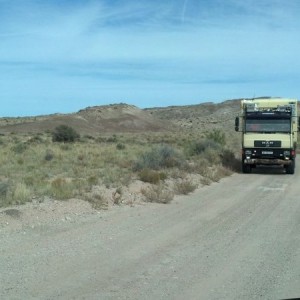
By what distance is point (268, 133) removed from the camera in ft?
94.9

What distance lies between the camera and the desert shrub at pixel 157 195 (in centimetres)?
1709

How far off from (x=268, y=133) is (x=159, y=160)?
6482mm

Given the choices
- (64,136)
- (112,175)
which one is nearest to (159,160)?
(112,175)

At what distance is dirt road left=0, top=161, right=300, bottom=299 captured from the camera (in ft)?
25.0

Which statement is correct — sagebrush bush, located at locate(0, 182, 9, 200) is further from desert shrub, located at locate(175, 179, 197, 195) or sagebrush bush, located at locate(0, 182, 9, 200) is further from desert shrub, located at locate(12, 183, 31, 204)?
desert shrub, located at locate(175, 179, 197, 195)

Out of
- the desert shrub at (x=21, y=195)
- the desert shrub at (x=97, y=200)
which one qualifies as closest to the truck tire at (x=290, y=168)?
the desert shrub at (x=97, y=200)

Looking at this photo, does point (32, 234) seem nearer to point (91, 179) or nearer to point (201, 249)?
point (201, 249)

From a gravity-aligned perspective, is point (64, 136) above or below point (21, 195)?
above

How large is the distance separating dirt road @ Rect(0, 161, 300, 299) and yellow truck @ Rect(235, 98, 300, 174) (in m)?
12.7

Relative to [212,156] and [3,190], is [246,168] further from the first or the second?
[3,190]

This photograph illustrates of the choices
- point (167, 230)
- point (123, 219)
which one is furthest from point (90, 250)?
point (123, 219)

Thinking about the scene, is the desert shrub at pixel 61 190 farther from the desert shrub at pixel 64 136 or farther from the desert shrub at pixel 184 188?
the desert shrub at pixel 64 136

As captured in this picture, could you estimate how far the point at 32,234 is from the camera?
1151 cm

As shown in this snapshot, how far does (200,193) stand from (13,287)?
42.2 feet
